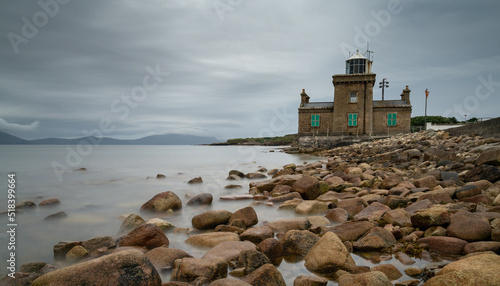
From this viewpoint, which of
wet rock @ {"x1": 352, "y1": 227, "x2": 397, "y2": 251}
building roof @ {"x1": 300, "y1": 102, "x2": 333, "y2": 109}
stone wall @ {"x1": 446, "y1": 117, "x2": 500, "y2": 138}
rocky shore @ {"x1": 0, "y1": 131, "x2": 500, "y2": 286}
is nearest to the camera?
rocky shore @ {"x1": 0, "y1": 131, "x2": 500, "y2": 286}

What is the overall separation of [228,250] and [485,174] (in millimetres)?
5569

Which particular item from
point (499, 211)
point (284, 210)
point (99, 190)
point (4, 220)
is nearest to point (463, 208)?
point (499, 211)

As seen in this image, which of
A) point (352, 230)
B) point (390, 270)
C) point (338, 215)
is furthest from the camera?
point (338, 215)

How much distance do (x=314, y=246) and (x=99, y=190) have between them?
361 inches

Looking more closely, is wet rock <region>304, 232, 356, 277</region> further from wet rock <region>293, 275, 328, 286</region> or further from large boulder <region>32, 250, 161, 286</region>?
large boulder <region>32, 250, 161, 286</region>

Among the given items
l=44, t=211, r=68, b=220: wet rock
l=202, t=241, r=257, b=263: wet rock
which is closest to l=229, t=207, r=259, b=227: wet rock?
l=202, t=241, r=257, b=263: wet rock

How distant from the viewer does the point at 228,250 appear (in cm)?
374

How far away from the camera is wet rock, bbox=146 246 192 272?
11.5ft

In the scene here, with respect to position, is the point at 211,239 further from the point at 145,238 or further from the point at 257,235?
the point at 145,238

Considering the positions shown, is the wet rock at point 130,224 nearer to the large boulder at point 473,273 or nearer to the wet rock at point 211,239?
the wet rock at point 211,239

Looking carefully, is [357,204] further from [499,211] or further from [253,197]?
[253,197]

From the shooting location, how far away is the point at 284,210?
6.31m

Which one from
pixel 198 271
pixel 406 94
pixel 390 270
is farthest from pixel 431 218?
pixel 406 94

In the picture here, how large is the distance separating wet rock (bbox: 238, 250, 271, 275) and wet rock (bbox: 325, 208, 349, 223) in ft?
7.53
